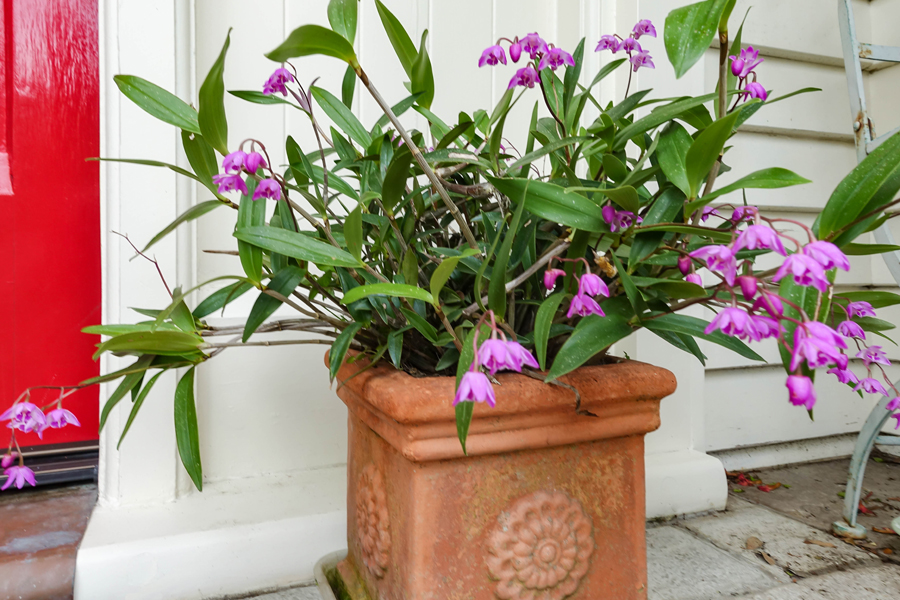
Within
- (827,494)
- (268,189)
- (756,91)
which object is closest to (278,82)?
(268,189)

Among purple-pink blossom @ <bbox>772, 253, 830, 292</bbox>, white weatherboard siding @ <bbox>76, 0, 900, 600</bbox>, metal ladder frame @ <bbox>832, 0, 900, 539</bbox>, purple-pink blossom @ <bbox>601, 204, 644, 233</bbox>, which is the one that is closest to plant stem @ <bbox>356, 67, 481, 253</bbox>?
purple-pink blossom @ <bbox>601, 204, 644, 233</bbox>

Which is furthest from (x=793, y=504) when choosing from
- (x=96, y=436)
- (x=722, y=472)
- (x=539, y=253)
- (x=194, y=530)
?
(x=96, y=436)

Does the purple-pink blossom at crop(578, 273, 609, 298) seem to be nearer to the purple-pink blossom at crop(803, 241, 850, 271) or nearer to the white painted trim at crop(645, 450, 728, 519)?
the purple-pink blossom at crop(803, 241, 850, 271)

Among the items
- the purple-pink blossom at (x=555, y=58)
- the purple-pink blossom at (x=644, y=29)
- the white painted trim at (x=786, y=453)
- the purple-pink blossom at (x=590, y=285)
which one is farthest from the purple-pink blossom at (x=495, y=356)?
the white painted trim at (x=786, y=453)

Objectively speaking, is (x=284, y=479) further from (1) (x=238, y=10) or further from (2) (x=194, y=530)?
(1) (x=238, y=10)

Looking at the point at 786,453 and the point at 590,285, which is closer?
the point at 590,285

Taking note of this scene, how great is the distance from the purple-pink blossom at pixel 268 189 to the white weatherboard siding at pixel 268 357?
522mm

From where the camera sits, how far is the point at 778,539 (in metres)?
1.01

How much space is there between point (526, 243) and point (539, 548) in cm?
29

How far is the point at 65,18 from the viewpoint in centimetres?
102

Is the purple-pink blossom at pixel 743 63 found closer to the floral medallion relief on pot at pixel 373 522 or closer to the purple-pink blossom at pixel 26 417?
the floral medallion relief on pot at pixel 373 522

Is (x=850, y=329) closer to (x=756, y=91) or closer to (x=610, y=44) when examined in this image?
(x=756, y=91)

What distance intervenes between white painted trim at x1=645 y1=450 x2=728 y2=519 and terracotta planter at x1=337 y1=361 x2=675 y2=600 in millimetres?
552

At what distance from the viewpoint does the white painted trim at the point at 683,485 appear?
1.12 m
